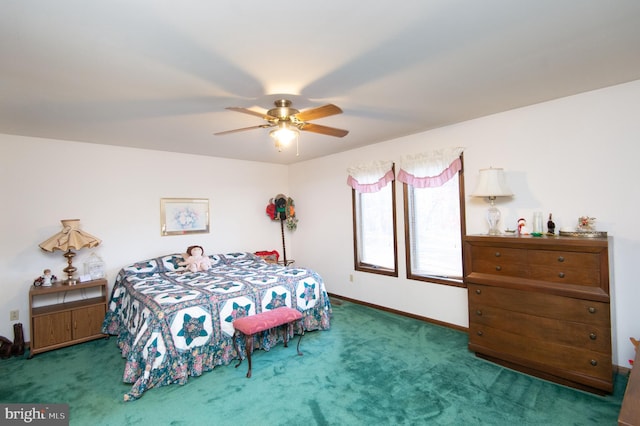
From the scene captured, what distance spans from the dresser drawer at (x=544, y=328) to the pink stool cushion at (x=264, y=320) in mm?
1801

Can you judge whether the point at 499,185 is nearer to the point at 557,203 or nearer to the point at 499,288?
the point at 557,203

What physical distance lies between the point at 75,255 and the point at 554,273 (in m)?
5.15

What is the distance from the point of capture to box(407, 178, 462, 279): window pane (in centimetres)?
363

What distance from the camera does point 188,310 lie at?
2.72 m

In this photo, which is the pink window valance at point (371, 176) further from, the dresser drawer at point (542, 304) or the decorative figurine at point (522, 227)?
the dresser drawer at point (542, 304)

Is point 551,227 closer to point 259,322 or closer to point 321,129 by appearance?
point 321,129

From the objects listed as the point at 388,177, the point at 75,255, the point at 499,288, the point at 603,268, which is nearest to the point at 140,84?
the point at 75,255

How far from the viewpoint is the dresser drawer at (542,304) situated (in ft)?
7.36

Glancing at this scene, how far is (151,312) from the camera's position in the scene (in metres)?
2.60

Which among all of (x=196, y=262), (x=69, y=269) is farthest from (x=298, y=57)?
(x=69, y=269)

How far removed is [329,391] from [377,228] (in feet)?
8.36

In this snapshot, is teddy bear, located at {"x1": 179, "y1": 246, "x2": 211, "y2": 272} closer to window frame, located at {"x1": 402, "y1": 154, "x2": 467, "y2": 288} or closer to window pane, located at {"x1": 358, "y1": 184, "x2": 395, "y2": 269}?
window pane, located at {"x1": 358, "y1": 184, "x2": 395, "y2": 269}

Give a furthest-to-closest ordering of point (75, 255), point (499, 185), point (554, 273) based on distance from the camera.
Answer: point (75, 255)
point (499, 185)
point (554, 273)

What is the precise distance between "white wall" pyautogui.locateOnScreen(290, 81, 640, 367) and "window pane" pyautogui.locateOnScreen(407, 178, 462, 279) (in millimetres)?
163
